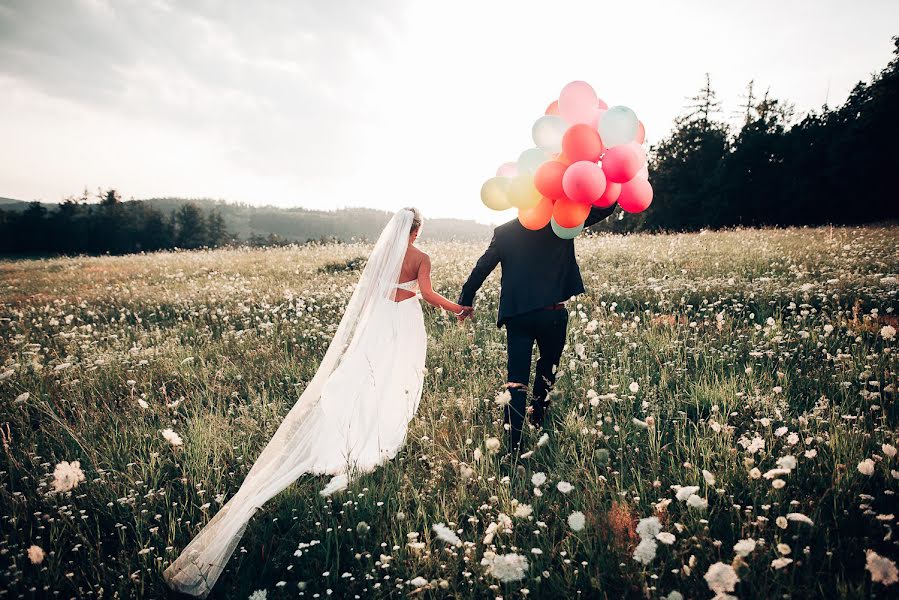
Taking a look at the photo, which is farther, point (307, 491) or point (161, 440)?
point (161, 440)

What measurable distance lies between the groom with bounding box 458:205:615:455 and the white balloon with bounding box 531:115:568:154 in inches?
26.4

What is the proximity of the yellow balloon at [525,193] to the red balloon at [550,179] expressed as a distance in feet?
0.32

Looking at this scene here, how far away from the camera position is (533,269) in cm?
379

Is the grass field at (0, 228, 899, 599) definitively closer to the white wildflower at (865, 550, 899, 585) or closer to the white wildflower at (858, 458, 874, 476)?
the white wildflower at (865, 550, 899, 585)

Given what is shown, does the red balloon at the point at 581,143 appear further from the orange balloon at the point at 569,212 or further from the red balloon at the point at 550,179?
the orange balloon at the point at 569,212

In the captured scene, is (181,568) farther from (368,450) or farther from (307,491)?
(368,450)

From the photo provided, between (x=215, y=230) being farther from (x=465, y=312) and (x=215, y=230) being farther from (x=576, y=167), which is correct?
(x=576, y=167)

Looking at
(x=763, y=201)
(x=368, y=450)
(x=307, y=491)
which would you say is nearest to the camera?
(x=307, y=491)

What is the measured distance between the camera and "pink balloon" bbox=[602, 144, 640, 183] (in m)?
3.13

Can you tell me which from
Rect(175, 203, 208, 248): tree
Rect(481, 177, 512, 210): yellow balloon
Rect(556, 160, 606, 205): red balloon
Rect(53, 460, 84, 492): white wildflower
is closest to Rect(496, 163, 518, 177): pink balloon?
Rect(481, 177, 512, 210): yellow balloon

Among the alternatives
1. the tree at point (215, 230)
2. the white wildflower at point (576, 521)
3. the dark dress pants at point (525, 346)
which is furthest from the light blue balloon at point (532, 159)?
the tree at point (215, 230)

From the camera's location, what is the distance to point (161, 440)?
4.35 meters

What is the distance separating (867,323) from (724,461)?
12.9ft

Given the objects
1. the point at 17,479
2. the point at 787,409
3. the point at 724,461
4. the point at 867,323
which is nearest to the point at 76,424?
the point at 17,479
